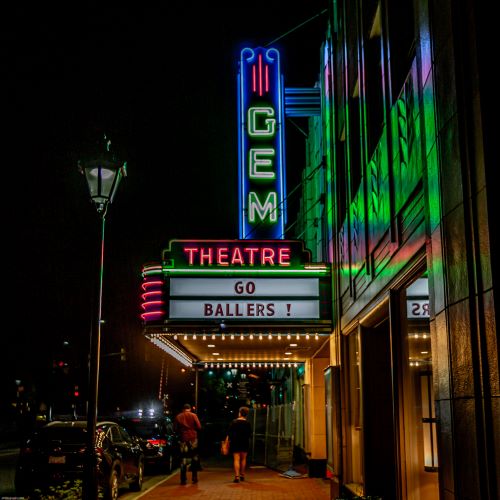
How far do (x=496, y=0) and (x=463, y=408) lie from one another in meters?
3.13

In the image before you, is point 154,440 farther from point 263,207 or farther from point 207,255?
point 263,207

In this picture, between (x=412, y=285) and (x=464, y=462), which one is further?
(x=412, y=285)

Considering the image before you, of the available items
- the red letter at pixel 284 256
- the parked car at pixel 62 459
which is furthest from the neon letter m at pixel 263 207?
the parked car at pixel 62 459

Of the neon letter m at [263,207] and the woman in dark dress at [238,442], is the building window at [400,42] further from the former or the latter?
the woman in dark dress at [238,442]

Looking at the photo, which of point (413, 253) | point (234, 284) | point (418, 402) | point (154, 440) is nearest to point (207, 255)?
point (234, 284)

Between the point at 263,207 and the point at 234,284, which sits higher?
the point at 263,207

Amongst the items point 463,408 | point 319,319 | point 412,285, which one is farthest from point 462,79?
point 319,319

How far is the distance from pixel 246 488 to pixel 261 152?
7.89 meters

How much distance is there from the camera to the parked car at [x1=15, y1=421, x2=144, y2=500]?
13625 mm

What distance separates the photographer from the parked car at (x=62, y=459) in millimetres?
13625

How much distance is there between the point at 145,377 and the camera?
8681cm

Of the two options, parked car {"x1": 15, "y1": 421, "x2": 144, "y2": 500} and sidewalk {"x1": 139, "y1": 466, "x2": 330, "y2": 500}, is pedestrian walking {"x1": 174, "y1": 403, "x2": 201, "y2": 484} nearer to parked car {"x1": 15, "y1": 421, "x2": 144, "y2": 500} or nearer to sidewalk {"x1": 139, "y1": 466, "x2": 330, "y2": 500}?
sidewalk {"x1": 139, "y1": 466, "x2": 330, "y2": 500}

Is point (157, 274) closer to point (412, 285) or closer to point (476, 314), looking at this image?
point (412, 285)

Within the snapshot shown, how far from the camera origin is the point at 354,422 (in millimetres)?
12945
